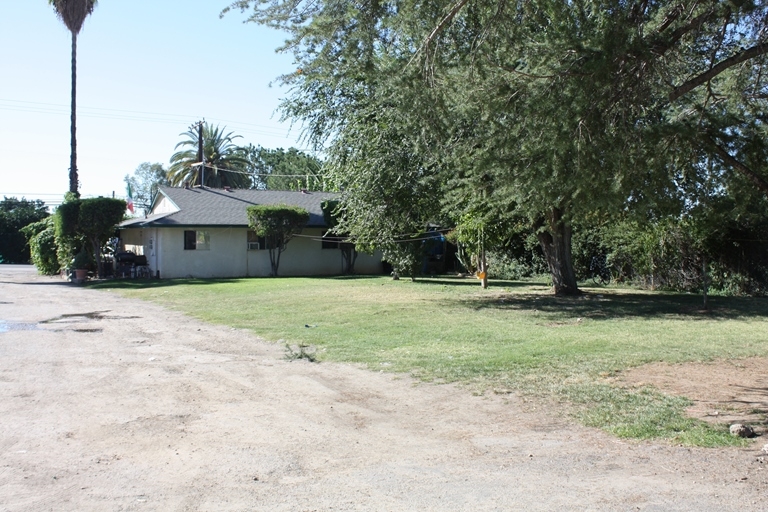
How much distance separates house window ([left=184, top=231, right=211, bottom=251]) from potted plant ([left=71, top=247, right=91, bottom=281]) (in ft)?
13.9

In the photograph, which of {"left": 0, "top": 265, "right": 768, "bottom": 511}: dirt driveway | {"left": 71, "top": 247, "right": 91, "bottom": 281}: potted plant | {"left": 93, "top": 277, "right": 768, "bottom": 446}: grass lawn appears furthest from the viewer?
{"left": 71, "top": 247, "right": 91, "bottom": 281}: potted plant

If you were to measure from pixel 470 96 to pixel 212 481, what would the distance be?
5939 mm

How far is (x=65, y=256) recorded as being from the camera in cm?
3169

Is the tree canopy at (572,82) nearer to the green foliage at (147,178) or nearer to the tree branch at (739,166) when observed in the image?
the tree branch at (739,166)

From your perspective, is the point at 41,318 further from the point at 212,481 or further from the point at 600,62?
the point at 600,62

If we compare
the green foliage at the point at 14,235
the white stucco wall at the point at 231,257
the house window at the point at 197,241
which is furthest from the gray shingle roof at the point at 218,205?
the green foliage at the point at 14,235

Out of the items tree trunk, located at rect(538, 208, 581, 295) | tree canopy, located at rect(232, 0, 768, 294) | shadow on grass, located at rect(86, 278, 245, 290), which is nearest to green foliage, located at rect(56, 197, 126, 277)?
shadow on grass, located at rect(86, 278, 245, 290)

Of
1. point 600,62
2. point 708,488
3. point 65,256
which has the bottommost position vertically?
point 708,488

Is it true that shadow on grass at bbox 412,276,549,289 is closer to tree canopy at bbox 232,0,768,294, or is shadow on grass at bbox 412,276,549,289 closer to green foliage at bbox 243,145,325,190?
tree canopy at bbox 232,0,768,294

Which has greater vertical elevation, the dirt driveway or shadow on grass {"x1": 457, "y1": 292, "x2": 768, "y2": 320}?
shadow on grass {"x1": 457, "y1": 292, "x2": 768, "y2": 320}

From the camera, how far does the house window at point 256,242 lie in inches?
1329

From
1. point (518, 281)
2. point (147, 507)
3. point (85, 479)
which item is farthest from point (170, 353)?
point (518, 281)

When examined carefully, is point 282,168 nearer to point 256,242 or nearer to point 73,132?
point 73,132

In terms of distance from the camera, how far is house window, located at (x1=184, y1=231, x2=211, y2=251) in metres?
32.2
